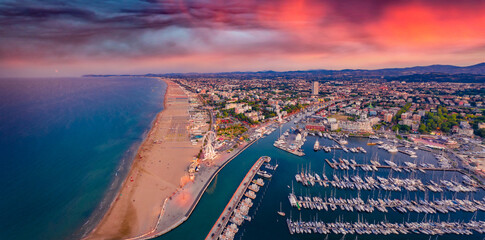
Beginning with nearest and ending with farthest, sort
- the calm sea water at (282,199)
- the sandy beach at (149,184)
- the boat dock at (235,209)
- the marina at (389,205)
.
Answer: the boat dock at (235,209) → the calm sea water at (282,199) → the sandy beach at (149,184) → the marina at (389,205)

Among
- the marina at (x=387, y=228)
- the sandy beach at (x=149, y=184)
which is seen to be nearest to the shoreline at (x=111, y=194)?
the sandy beach at (x=149, y=184)

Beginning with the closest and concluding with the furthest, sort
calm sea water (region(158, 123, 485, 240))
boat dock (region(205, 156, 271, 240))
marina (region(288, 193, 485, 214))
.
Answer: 1. boat dock (region(205, 156, 271, 240))
2. calm sea water (region(158, 123, 485, 240))
3. marina (region(288, 193, 485, 214))

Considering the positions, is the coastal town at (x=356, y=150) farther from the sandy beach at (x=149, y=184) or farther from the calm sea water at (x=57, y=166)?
the calm sea water at (x=57, y=166)

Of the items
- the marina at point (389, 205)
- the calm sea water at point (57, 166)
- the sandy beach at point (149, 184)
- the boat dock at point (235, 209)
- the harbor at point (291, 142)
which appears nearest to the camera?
the boat dock at point (235, 209)

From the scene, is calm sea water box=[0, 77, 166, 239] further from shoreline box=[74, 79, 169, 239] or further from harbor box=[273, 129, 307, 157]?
harbor box=[273, 129, 307, 157]

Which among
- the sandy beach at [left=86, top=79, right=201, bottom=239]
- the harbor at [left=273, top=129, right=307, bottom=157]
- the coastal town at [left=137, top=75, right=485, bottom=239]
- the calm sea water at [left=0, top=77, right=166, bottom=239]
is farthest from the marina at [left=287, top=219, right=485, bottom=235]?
the calm sea water at [left=0, top=77, right=166, bottom=239]

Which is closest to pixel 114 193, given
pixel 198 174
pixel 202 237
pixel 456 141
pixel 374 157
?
pixel 198 174
